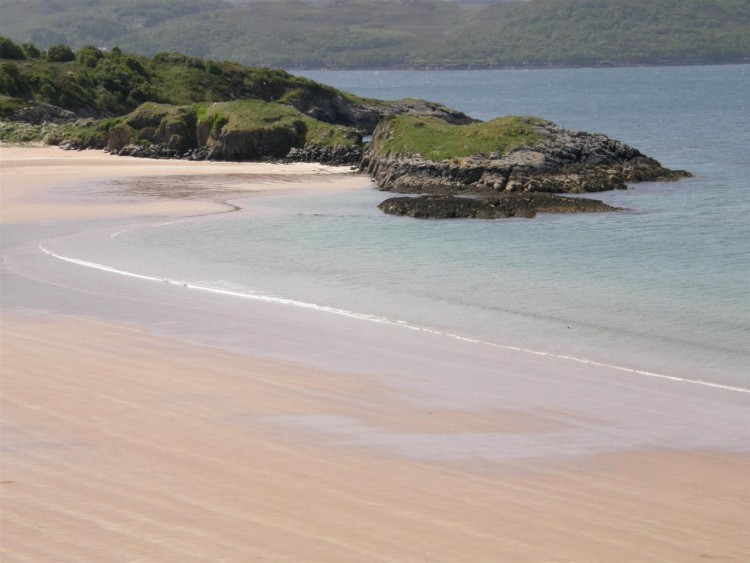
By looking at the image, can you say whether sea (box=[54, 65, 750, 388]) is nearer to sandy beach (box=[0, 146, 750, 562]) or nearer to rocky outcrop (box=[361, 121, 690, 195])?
sandy beach (box=[0, 146, 750, 562])

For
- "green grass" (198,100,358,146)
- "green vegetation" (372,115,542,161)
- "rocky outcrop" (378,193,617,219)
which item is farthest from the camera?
"green grass" (198,100,358,146)

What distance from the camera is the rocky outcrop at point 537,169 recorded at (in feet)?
101

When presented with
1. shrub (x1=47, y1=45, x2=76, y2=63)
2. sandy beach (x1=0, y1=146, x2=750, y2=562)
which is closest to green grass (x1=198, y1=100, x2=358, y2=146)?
sandy beach (x1=0, y1=146, x2=750, y2=562)

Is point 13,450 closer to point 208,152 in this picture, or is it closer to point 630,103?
point 208,152

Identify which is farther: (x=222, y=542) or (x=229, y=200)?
(x=229, y=200)

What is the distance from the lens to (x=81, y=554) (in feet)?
22.3

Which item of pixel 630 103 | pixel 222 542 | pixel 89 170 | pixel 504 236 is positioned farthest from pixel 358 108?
pixel 222 542

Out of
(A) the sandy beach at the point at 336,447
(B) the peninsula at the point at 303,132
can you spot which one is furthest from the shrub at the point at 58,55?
(A) the sandy beach at the point at 336,447

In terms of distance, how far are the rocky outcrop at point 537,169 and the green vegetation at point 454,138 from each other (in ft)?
0.89

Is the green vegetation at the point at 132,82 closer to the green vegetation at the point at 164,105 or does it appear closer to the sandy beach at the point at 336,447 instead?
the green vegetation at the point at 164,105

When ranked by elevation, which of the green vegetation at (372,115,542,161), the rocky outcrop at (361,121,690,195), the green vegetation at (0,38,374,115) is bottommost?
the rocky outcrop at (361,121,690,195)

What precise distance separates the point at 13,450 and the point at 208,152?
35.6 metres

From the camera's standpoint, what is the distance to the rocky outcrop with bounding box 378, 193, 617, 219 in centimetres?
2600

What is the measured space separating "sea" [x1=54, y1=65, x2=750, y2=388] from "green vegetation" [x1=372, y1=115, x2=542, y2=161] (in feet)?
11.6
